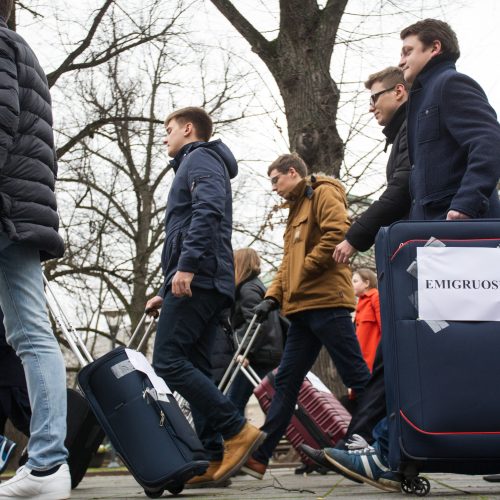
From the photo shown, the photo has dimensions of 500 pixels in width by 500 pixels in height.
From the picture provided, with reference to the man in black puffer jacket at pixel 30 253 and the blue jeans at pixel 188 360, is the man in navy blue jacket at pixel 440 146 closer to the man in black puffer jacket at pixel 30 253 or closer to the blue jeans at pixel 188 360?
the blue jeans at pixel 188 360

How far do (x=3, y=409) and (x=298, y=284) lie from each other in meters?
1.95

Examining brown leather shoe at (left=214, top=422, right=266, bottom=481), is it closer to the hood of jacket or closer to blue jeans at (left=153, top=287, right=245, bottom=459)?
blue jeans at (left=153, top=287, right=245, bottom=459)

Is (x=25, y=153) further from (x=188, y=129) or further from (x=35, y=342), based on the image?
(x=188, y=129)

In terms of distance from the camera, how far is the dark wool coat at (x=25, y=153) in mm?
4199

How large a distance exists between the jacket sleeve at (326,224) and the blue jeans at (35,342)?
2.10m

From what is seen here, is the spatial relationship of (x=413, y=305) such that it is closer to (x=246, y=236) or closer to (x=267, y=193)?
(x=267, y=193)

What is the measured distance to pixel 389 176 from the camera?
5320 mm

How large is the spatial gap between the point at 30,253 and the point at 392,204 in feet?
6.32

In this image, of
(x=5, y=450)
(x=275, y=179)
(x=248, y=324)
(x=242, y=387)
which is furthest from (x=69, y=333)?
(x=242, y=387)

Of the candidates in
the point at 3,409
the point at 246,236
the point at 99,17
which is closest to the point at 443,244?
the point at 3,409

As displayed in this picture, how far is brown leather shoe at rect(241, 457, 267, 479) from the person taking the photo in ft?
19.8

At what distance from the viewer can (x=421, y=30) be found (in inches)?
187

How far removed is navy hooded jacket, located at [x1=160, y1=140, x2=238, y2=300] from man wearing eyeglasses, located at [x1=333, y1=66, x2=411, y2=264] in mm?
681

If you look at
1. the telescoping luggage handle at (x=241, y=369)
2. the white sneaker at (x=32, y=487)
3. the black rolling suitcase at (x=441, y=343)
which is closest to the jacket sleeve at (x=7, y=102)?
the white sneaker at (x=32, y=487)
